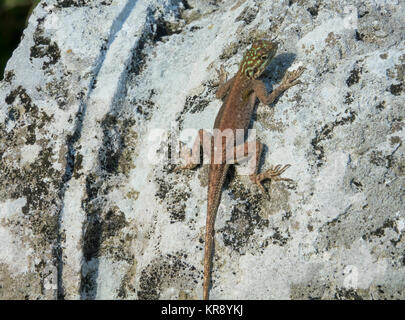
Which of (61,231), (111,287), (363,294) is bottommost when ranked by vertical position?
(363,294)

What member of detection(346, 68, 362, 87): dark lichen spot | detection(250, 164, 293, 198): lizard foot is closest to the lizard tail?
detection(250, 164, 293, 198): lizard foot

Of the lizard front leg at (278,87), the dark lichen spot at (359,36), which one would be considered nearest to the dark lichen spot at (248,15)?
the lizard front leg at (278,87)

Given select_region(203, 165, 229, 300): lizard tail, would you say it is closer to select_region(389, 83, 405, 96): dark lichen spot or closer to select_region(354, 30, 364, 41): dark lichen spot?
select_region(389, 83, 405, 96): dark lichen spot

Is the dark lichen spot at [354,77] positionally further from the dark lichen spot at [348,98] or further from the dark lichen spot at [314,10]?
the dark lichen spot at [314,10]

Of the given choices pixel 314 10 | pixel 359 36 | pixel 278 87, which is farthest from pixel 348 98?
pixel 314 10

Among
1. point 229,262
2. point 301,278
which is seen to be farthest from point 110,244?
point 301,278

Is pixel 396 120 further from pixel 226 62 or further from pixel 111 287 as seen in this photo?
pixel 111 287
